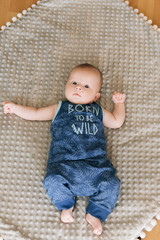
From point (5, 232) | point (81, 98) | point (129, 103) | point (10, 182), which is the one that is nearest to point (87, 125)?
point (81, 98)

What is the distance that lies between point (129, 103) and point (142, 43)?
0.98ft

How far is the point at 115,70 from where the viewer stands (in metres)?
1.35

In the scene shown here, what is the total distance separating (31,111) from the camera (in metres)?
1.23

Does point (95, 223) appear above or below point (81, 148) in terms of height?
below

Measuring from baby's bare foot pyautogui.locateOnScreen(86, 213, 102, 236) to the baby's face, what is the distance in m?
0.43

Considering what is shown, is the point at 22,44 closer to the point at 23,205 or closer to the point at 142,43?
the point at 142,43

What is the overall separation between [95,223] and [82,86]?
1.66 feet

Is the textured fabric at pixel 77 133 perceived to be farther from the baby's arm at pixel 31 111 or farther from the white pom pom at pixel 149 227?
the white pom pom at pixel 149 227

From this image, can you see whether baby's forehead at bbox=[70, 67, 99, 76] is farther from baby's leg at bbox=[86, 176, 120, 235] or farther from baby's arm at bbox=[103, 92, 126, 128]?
baby's leg at bbox=[86, 176, 120, 235]

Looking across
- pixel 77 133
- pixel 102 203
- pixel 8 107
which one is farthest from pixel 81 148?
pixel 8 107

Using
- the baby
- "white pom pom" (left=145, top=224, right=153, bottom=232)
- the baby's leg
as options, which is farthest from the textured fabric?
"white pom pom" (left=145, top=224, right=153, bottom=232)

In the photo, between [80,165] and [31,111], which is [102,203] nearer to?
[80,165]

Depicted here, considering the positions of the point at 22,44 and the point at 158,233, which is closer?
the point at 158,233

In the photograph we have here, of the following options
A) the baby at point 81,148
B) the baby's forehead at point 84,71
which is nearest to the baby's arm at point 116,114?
the baby at point 81,148
